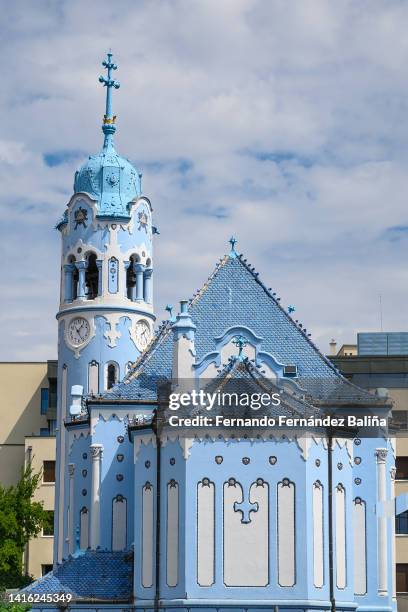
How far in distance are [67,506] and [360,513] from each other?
595 inches

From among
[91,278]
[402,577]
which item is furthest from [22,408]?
[91,278]

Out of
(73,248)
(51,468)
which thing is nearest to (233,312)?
(73,248)

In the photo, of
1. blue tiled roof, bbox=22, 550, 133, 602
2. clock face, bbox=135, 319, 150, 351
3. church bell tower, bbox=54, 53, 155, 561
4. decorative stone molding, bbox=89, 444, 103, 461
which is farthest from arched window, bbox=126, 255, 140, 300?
blue tiled roof, bbox=22, 550, 133, 602

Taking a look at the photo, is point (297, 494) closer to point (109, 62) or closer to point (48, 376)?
point (109, 62)

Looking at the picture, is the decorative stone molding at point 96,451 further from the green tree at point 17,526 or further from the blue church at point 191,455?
the green tree at point 17,526

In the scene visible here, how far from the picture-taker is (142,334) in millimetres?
72125

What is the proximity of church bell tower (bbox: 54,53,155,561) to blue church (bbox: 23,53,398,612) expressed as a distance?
8 cm

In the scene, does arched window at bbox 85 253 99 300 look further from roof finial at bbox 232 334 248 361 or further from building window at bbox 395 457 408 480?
→ building window at bbox 395 457 408 480

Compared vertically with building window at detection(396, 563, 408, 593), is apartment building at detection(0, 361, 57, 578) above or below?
above

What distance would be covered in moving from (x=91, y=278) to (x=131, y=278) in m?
2.06

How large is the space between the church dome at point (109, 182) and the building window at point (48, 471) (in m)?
27.9

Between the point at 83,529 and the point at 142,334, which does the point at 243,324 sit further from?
the point at 83,529

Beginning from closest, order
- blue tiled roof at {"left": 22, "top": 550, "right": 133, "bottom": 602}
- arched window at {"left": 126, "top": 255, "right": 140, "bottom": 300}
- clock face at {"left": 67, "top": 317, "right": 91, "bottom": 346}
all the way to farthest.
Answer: blue tiled roof at {"left": 22, "top": 550, "right": 133, "bottom": 602}
clock face at {"left": 67, "top": 317, "right": 91, "bottom": 346}
arched window at {"left": 126, "top": 255, "right": 140, "bottom": 300}

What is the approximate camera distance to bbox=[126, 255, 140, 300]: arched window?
72375 millimetres
